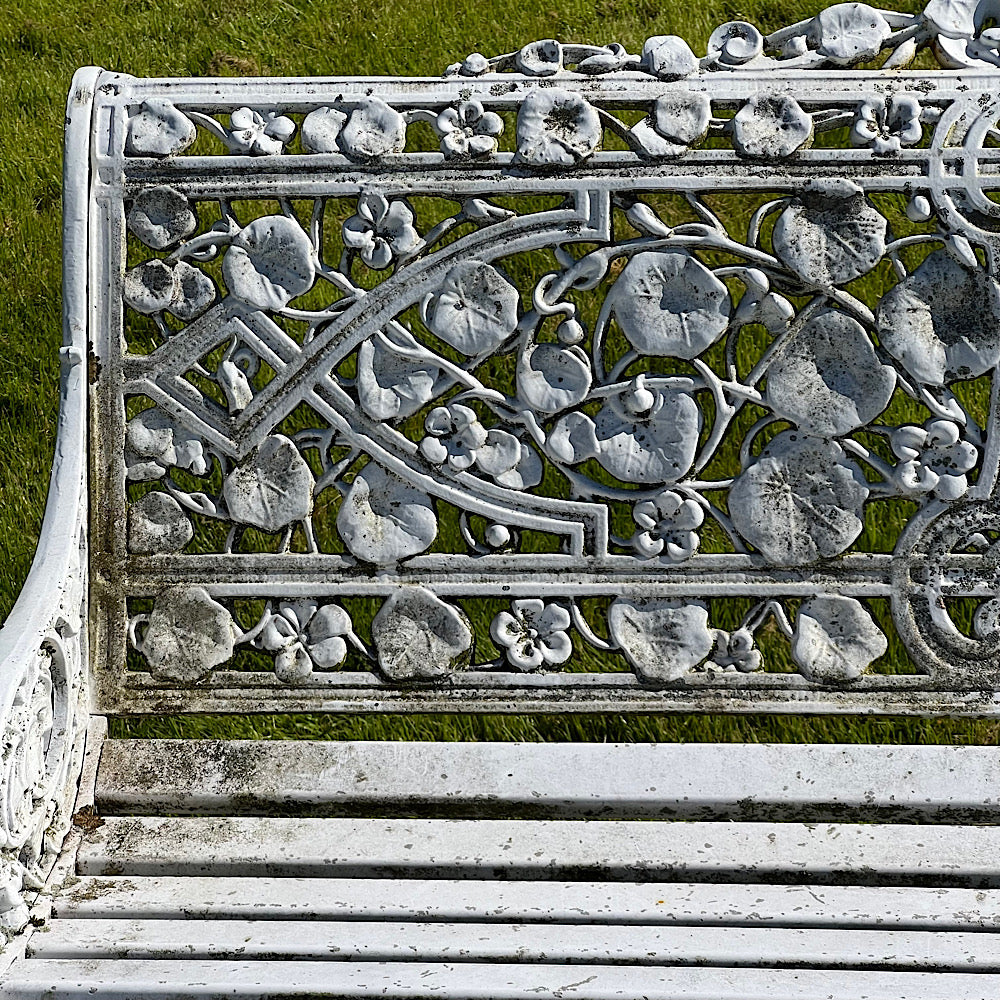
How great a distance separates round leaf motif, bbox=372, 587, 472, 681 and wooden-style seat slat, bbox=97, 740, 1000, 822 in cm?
13

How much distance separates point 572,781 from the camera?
1.82m

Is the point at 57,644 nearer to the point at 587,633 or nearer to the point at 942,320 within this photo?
the point at 587,633

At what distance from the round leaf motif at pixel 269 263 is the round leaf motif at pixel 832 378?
77 centimetres

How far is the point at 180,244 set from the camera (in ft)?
6.14

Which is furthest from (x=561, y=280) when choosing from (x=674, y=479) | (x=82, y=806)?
(x=82, y=806)

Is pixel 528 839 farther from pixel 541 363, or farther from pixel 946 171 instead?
pixel 946 171

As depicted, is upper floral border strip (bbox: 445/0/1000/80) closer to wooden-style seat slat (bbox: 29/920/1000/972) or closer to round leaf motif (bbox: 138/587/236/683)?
round leaf motif (bbox: 138/587/236/683)

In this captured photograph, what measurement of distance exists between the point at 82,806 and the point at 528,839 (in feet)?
2.35

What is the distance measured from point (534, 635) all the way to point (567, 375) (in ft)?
1.39

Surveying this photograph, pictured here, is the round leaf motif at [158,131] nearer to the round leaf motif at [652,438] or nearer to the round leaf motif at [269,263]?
the round leaf motif at [269,263]

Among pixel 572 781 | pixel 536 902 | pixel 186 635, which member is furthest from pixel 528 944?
pixel 186 635

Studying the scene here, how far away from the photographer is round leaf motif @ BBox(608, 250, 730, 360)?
5.77 ft

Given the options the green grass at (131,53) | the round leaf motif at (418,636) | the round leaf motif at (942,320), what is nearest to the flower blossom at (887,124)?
the round leaf motif at (942,320)

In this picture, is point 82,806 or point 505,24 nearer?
point 82,806
